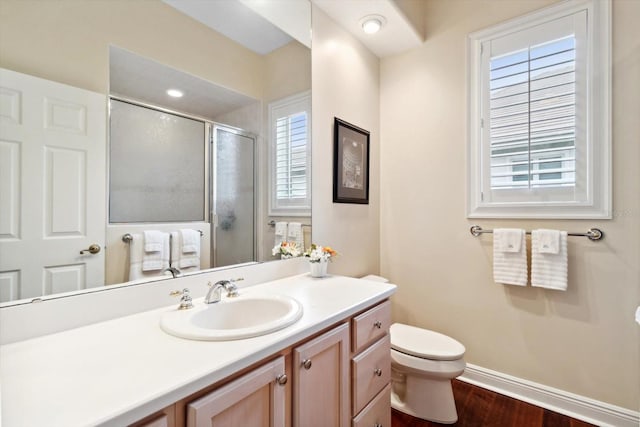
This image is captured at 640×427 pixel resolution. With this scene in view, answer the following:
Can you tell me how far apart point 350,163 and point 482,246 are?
1.05 meters

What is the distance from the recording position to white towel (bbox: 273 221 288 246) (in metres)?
1.69

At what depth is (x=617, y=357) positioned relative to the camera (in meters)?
1.62

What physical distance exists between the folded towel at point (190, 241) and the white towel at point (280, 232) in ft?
1.56

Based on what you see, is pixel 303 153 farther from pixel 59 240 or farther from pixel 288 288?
pixel 59 240

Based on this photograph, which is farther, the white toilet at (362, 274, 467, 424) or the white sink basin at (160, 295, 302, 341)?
the white toilet at (362, 274, 467, 424)

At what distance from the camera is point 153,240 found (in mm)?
1146

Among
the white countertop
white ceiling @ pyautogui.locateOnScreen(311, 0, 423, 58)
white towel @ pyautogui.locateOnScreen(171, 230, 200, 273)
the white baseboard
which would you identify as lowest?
the white baseboard

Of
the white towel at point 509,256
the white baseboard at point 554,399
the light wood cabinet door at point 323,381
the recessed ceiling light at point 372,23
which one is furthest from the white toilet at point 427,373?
the recessed ceiling light at point 372,23

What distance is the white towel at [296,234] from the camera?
5.74 ft

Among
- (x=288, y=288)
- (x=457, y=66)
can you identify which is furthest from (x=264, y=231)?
(x=457, y=66)

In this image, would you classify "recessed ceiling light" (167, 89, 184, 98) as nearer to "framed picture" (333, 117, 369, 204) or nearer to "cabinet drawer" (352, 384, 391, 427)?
"framed picture" (333, 117, 369, 204)

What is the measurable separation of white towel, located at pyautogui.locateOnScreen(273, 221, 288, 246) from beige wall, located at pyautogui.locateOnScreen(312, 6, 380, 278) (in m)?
0.21

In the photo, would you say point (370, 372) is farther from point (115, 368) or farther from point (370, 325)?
point (115, 368)

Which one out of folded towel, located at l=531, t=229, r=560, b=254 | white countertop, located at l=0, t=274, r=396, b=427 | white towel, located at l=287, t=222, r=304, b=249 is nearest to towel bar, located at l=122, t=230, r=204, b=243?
white countertop, located at l=0, t=274, r=396, b=427
